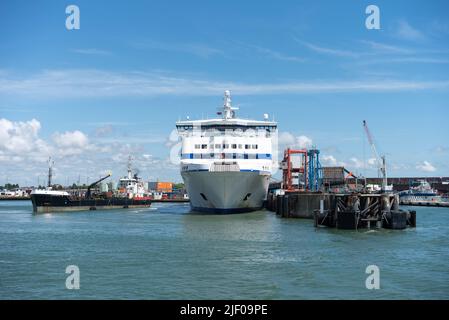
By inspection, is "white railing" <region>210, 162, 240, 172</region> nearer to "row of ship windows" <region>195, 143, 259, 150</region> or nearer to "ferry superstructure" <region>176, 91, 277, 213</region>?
"ferry superstructure" <region>176, 91, 277, 213</region>

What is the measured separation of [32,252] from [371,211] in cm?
2626

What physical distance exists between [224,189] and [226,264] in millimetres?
27289

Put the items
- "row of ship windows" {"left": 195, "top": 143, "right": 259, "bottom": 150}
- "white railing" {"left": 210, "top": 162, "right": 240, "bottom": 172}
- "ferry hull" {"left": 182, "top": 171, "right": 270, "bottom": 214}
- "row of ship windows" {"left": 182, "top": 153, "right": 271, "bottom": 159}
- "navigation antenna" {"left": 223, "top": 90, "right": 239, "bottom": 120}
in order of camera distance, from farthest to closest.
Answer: "navigation antenna" {"left": 223, "top": 90, "right": 239, "bottom": 120}
"row of ship windows" {"left": 195, "top": 143, "right": 259, "bottom": 150}
"row of ship windows" {"left": 182, "top": 153, "right": 271, "bottom": 159}
"ferry hull" {"left": 182, "top": 171, "right": 270, "bottom": 214}
"white railing" {"left": 210, "top": 162, "right": 240, "bottom": 172}

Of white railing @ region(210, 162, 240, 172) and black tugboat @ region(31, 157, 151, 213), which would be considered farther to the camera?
black tugboat @ region(31, 157, 151, 213)

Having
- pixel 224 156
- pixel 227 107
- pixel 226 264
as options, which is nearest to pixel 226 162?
pixel 224 156

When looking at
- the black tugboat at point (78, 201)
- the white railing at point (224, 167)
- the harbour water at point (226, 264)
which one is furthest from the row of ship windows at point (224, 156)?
the black tugboat at point (78, 201)

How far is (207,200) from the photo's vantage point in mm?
53719

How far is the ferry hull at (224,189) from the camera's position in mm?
51062

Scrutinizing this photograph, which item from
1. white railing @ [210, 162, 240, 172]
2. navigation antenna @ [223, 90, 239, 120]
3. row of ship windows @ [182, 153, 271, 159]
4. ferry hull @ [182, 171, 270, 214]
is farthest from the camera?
navigation antenna @ [223, 90, 239, 120]

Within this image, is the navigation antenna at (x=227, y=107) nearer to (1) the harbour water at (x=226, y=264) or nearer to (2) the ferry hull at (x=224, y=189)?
(2) the ferry hull at (x=224, y=189)

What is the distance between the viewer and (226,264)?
79.3 ft

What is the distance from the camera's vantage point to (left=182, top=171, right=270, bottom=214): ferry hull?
51.1 m

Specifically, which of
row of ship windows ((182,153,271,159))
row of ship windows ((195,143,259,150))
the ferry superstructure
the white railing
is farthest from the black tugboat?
the white railing

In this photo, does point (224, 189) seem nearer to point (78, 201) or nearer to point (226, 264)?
point (226, 264)
